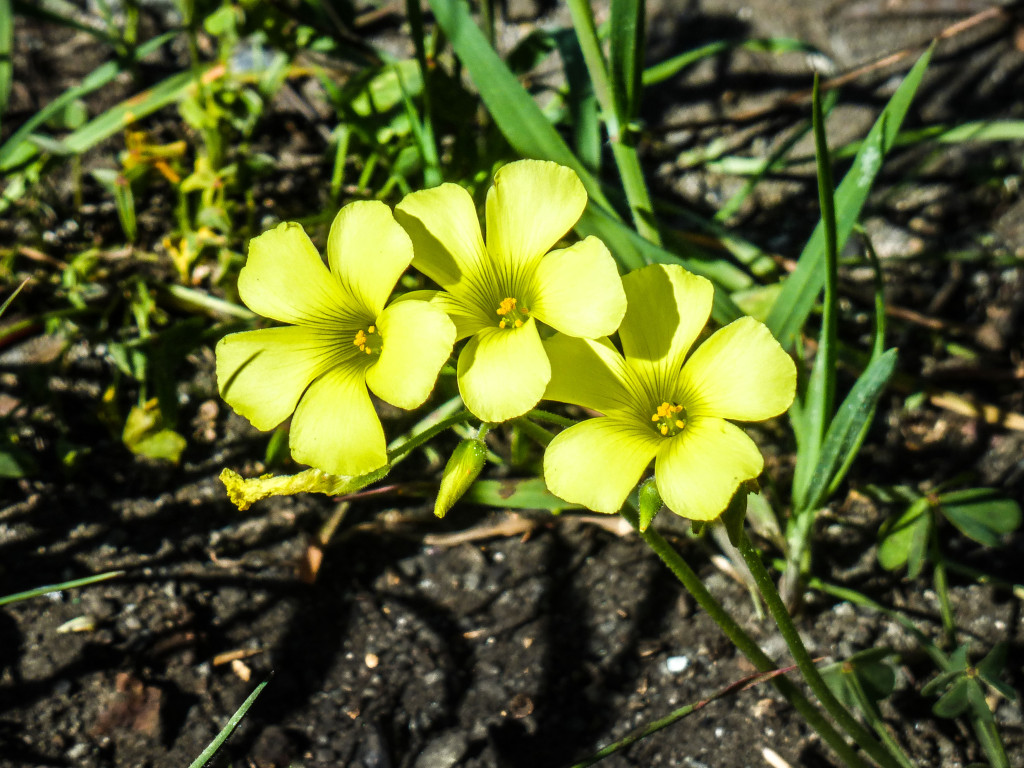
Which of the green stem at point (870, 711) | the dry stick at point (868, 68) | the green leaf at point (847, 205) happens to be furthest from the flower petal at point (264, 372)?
the dry stick at point (868, 68)

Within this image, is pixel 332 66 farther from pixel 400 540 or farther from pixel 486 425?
pixel 486 425

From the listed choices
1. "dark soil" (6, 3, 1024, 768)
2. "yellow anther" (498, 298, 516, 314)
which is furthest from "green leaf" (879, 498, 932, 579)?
"yellow anther" (498, 298, 516, 314)

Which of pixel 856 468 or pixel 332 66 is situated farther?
pixel 332 66

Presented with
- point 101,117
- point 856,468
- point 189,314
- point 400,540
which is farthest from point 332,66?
point 856,468

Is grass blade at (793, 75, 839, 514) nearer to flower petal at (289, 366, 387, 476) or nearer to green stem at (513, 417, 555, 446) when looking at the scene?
green stem at (513, 417, 555, 446)

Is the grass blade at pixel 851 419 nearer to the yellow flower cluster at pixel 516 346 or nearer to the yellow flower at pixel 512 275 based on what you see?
the yellow flower cluster at pixel 516 346

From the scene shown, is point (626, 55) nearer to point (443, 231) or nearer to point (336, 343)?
point (443, 231)

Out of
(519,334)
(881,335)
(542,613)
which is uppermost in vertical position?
(519,334)
